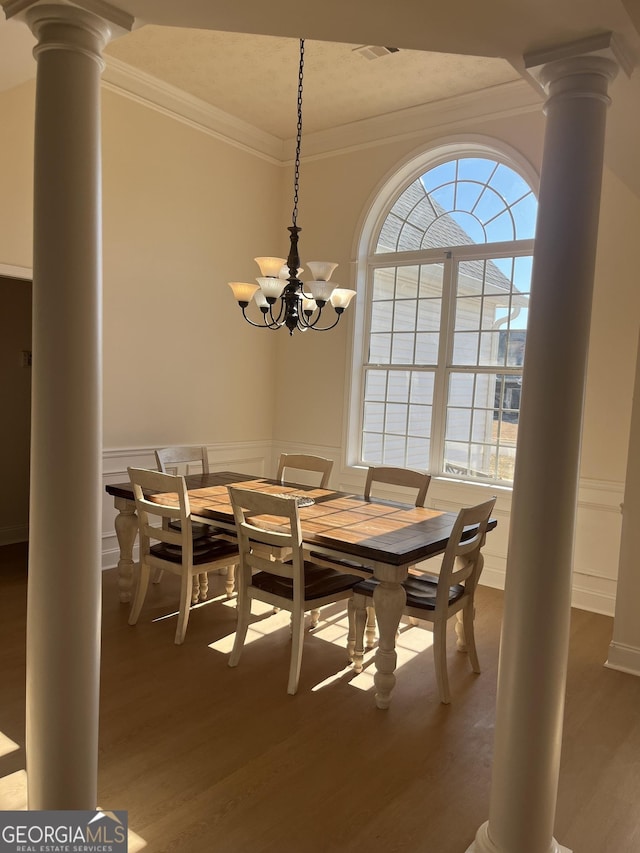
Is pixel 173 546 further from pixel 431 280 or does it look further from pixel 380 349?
pixel 431 280

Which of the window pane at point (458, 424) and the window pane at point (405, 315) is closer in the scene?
the window pane at point (458, 424)

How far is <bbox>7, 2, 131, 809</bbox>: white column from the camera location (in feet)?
5.63

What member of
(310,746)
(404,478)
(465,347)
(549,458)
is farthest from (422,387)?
(549,458)

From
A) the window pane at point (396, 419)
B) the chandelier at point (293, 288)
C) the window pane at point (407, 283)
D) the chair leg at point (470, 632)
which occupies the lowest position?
the chair leg at point (470, 632)

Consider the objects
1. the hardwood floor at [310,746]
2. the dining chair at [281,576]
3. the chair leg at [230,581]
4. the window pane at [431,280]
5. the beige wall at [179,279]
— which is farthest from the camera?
the window pane at [431,280]

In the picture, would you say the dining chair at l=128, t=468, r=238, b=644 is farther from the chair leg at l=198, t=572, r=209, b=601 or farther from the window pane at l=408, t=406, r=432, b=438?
the window pane at l=408, t=406, r=432, b=438

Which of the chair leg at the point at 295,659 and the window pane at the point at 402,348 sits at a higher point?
the window pane at the point at 402,348

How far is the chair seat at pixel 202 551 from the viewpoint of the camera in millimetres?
3756

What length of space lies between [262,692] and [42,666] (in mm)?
1557

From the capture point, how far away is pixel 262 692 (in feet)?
10.2

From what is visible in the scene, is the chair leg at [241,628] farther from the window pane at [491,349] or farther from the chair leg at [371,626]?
the window pane at [491,349]

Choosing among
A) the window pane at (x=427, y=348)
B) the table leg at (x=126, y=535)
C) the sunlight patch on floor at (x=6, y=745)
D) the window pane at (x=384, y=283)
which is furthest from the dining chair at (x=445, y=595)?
the window pane at (x=384, y=283)

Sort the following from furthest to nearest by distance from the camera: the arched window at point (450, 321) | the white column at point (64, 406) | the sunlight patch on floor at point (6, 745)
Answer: the arched window at point (450, 321) < the sunlight patch on floor at point (6, 745) < the white column at point (64, 406)

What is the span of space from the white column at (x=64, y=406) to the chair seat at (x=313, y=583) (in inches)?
58.7
